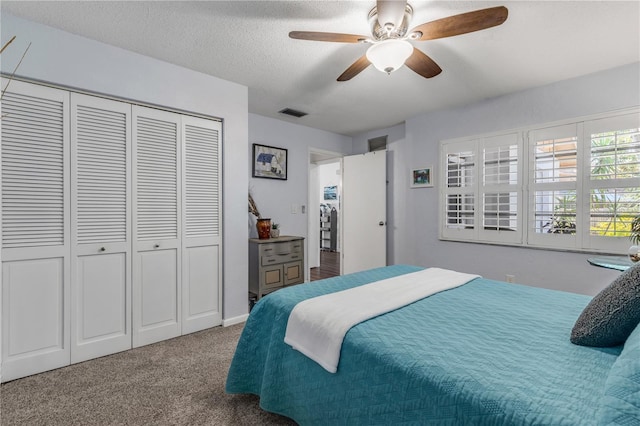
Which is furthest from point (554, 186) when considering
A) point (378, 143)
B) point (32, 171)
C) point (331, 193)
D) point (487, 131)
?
point (331, 193)

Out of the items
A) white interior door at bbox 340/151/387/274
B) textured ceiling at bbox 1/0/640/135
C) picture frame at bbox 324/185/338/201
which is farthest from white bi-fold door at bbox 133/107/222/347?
picture frame at bbox 324/185/338/201

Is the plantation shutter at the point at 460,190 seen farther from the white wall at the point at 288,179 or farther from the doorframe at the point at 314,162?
the white wall at the point at 288,179

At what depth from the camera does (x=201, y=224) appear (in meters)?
2.94

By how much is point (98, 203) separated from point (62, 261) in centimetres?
48

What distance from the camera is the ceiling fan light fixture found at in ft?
5.55

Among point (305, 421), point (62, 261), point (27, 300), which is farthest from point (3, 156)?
point (305, 421)

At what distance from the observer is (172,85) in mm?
2682

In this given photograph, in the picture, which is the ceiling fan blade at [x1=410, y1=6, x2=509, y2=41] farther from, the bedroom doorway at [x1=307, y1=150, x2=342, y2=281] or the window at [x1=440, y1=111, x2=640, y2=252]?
the bedroom doorway at [x1=307, y1=150, x2=342, y2=281]

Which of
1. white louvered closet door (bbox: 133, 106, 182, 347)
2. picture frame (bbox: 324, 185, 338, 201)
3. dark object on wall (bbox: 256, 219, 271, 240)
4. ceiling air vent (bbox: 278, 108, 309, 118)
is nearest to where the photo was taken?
white louvered closet door (bbox: 133, 106, 182, 347)

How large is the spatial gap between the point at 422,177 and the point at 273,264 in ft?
7.39

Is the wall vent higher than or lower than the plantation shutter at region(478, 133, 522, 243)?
higher

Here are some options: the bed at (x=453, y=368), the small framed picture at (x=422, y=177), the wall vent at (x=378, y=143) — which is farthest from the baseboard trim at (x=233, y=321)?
the wall vent at (x=378, y=143)

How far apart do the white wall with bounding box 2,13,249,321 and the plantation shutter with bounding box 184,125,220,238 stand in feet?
0.31

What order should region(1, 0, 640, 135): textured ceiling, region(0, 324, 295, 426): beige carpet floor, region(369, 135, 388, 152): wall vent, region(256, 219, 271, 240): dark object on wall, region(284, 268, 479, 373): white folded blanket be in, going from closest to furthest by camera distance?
region(284, 268, 479, 373): white folded blanket → region(0, 324, 295, 426): beige carpet floor → region(1, 0, 640, 135): textured ceiling → region(256, 219, 271, 240): dark object on wall → region(369, 135, 388, 152): wall vent
